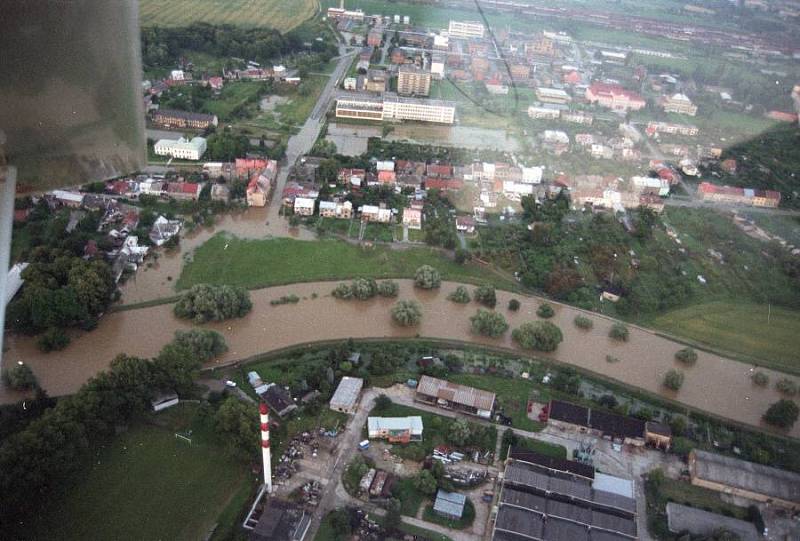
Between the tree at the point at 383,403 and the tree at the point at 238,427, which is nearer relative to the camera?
the tree at the point at 238,427

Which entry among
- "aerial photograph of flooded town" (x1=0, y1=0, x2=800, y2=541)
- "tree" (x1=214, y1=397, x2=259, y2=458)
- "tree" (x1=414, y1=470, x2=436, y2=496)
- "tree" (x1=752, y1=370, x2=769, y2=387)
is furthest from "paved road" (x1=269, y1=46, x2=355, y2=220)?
"tree" (x1=752, y1=370, x2=769, y2=387)

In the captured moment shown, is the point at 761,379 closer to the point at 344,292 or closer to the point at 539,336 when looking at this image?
the point at 539,336

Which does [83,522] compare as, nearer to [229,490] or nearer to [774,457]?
[229,490]

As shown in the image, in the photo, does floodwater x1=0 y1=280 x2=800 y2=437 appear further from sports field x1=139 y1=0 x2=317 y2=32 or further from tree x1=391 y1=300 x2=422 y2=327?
sports field x1=139 y1=0 x2=317 y2=32

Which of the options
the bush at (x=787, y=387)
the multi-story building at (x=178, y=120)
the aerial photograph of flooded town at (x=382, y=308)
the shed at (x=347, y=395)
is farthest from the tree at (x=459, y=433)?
the multi-story building at (x=178, y=120)

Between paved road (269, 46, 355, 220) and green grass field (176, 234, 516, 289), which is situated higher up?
paved road (269, 46, 355, 220)

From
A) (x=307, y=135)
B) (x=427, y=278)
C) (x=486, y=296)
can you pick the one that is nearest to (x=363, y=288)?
(x=427, y=278)

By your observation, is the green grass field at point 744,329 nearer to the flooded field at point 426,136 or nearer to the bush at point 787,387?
the bush at point 787,387
